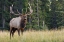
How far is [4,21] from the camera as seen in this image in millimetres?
41281

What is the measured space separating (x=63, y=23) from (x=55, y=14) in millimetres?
4054

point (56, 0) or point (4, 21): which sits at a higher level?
point (56, 0)

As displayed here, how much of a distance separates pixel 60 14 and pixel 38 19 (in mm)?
3723

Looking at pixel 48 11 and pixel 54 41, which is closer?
pixel 54 41

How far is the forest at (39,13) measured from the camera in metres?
40.7

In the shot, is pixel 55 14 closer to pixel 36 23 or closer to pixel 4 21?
pixel 36 23

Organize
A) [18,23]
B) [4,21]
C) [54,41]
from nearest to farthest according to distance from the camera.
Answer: [54,41], [18,23], [4,21]

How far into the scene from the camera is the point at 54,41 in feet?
37.4

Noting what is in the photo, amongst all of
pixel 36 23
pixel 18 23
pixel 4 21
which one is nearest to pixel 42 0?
pixel 36 23

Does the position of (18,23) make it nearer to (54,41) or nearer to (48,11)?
(54,41)

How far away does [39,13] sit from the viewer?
144ft

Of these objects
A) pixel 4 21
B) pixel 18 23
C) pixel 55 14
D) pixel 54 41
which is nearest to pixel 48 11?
pixel 55 14

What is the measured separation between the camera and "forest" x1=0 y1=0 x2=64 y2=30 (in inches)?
1603

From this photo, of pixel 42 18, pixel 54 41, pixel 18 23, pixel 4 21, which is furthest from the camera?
pixel 42 18
